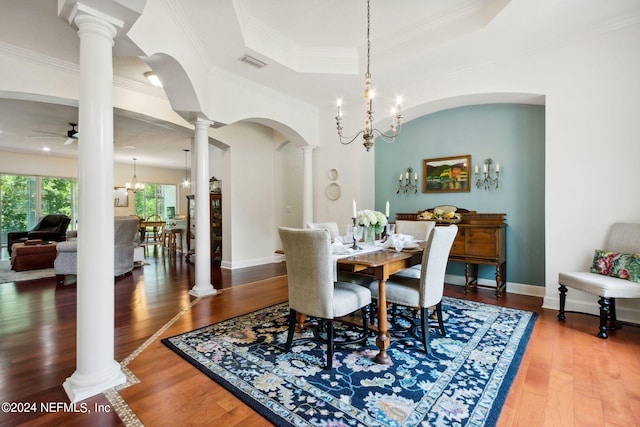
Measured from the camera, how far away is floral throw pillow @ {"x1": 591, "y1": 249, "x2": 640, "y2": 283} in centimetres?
270

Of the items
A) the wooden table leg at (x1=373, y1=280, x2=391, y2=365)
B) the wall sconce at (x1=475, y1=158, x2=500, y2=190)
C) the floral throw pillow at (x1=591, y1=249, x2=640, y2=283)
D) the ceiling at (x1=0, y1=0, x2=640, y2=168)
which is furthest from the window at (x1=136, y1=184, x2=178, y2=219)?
the floral throw pillow at (x1=591, y1=249, x2=640, y2=283)

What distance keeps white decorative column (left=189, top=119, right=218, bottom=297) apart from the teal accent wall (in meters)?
3.21

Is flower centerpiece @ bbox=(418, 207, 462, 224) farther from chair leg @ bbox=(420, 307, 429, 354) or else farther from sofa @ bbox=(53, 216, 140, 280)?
sofa @ bbox=(53, 216, 140, 280)

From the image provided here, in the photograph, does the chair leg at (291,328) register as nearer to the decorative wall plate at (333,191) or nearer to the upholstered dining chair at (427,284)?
the upholstered dining chair at (427,284)

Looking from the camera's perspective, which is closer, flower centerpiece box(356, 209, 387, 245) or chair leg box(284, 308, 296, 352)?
chair leg box(284, 308, 296, 352)

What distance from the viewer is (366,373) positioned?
6.74ft

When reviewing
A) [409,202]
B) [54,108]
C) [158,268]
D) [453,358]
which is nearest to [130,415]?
[453,358]

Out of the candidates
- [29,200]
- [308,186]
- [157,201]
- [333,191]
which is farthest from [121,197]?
[333,191]

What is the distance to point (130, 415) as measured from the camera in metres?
1.65

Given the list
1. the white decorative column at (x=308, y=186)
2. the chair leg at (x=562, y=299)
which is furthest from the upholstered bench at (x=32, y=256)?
the chair leg at (x=562, y=299)

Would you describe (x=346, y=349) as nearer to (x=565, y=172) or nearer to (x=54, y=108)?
(x=565, y=172)

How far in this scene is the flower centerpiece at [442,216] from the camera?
4117 mm

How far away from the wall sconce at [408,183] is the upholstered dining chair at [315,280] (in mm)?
3122

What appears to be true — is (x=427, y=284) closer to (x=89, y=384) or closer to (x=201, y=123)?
(x=89, y=384)
